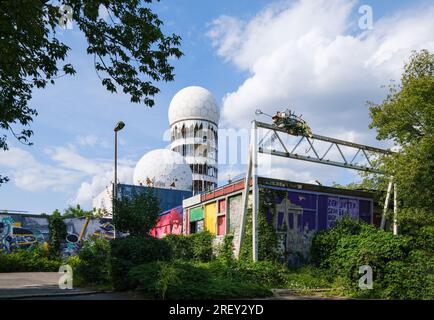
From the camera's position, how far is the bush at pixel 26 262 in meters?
27.3

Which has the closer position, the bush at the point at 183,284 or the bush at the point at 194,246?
the bush at the point at 183,284

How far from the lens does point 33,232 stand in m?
34.6

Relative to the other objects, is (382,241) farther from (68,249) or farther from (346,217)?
(68,249)

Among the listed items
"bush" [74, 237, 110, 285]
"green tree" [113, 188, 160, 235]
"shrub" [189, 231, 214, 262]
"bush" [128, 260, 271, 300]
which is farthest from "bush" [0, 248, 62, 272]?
"bush" [128, 260, 271, 300]

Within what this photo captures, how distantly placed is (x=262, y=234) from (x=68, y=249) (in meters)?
20.2

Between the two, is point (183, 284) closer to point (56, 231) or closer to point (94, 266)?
point (94, 266)

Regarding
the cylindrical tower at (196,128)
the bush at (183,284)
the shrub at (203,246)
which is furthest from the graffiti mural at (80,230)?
the cylindrical tower at (196,128)

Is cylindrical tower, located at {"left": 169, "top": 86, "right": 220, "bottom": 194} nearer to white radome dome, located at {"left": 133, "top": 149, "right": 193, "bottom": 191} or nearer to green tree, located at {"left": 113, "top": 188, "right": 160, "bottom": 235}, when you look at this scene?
white radome dome, located at {"left": 133, "top": 149, "right": 193, "bottom": 191}

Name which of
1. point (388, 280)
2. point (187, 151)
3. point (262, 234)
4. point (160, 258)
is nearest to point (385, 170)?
point (262, 234)

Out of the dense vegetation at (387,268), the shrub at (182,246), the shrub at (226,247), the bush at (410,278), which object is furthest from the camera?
the shrub at (182,246)

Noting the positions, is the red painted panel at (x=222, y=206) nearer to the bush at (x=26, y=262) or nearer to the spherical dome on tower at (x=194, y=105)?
the bush at (x=26, y=262)

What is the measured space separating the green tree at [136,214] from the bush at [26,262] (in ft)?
48.0

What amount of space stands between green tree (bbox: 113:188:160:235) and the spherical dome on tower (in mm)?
49012

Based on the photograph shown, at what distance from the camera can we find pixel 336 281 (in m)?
16.2
